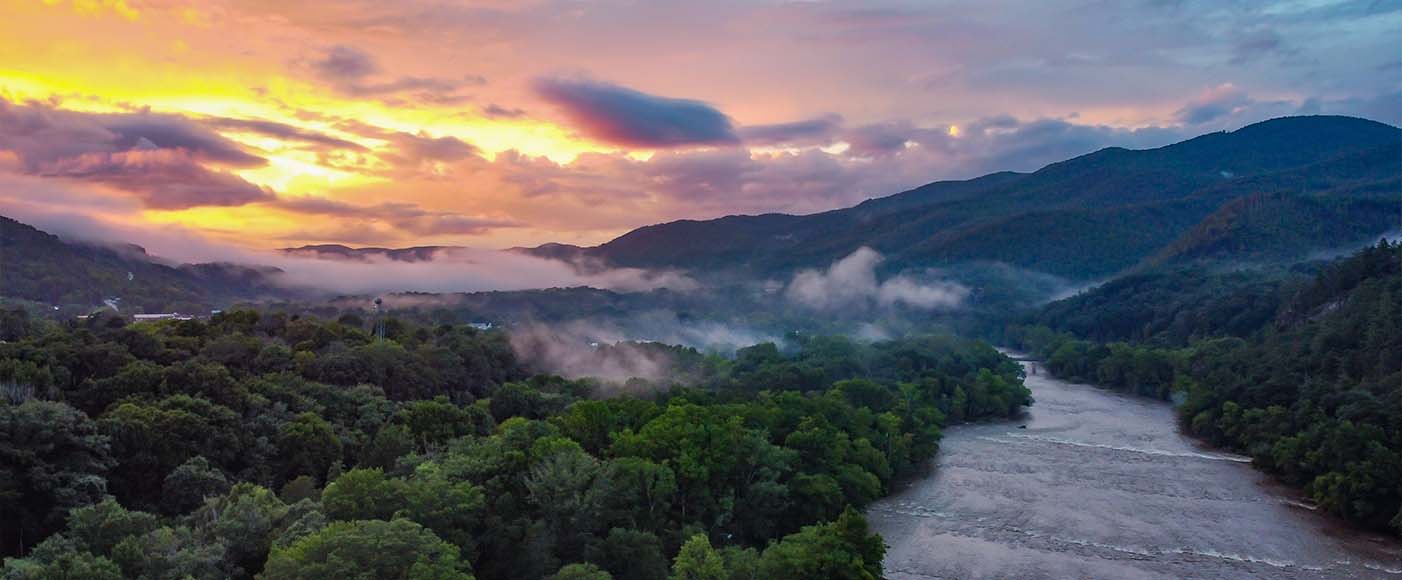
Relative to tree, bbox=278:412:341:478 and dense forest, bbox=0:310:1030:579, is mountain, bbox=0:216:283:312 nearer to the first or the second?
dense forest, bbox=0:310:1030:579

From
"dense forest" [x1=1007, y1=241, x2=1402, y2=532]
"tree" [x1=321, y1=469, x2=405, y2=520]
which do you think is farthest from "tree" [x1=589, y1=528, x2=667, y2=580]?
"dense forest" [x1=1007, y1=241, x2=1402, y2=532]

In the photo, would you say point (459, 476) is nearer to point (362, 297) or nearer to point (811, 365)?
point (811, 365)

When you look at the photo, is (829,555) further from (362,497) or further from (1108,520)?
(1108,520)

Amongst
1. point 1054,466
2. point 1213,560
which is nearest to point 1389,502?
point 1213,560

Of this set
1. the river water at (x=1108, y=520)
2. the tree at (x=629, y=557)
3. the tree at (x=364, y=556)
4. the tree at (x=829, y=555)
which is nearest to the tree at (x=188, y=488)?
the tree at (x=364, y=556)

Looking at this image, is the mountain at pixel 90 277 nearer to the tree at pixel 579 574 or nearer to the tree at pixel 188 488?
the tree at pixel 188 488

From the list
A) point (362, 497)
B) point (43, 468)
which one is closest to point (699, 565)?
point (362, 497)
